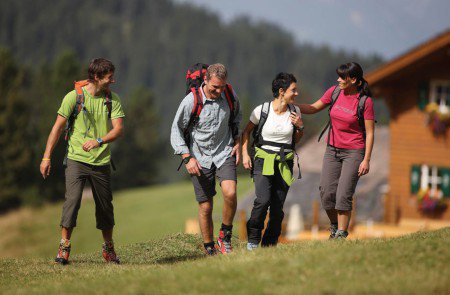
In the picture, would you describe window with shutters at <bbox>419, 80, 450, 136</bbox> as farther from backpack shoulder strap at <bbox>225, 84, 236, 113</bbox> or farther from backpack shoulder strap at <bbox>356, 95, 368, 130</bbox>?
backpack shoulder strap at <bbox>225, 84, 236, 113</bbox>

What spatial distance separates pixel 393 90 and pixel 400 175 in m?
3.44

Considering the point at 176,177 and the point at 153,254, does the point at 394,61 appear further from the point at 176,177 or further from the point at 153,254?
the point at 176,177

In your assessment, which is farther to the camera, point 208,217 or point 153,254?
point 153,254

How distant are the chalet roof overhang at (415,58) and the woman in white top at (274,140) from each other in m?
20.3

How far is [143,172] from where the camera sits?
10094 centimetres

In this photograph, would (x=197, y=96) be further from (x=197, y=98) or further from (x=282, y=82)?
(x=282, y=82)

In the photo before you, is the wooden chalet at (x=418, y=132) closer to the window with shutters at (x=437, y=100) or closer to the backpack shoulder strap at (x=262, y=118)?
the window with shutters at (x=437, y=100)

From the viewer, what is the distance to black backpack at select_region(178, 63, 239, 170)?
1019 centimetres

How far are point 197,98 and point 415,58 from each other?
21.5m

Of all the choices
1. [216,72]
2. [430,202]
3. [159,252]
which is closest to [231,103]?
[216,72]

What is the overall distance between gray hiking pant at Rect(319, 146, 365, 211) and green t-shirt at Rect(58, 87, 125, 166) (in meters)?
2.99

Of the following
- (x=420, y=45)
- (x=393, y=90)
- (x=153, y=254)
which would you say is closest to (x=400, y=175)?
(x=393, y=90)

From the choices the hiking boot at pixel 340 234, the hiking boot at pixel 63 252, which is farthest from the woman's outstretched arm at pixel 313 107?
the hiking boot at pixel 63 252

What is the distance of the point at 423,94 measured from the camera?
31.3 metres
